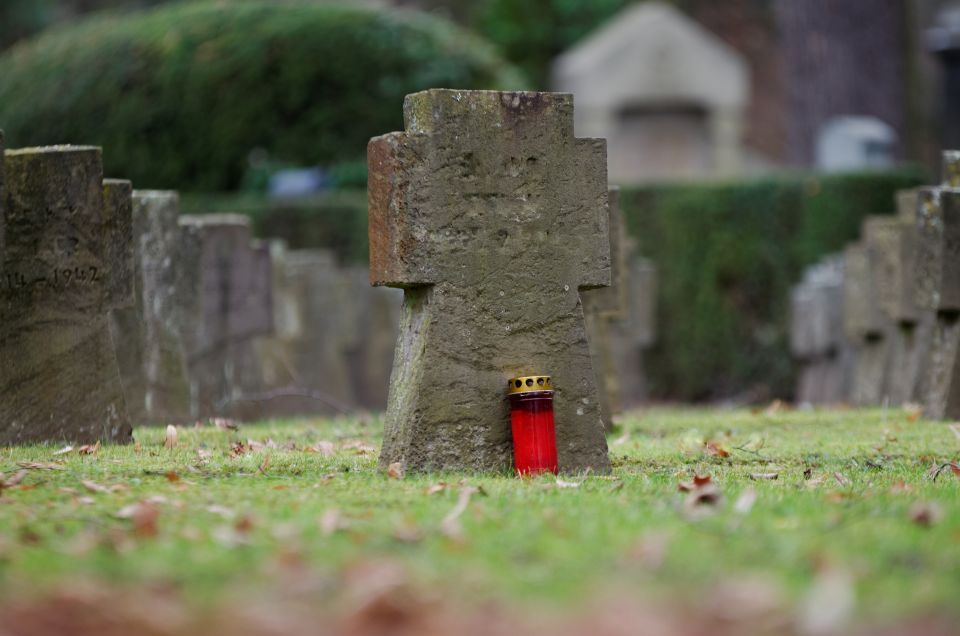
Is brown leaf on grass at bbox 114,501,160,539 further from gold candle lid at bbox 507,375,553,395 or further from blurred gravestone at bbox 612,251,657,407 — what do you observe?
blurred gravestone at bbox 612,251,657,407

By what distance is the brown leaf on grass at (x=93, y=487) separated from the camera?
6.72m

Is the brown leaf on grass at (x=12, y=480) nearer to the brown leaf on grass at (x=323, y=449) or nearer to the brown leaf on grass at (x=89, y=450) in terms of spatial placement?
the brown leaf on grass at (x=89, y=450)

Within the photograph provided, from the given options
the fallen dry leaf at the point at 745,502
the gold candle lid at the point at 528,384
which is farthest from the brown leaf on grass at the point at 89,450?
the fallen dry leaf at the point at 745,502

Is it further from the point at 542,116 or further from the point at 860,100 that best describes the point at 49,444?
the point at 860,100

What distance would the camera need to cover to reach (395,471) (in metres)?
7.51

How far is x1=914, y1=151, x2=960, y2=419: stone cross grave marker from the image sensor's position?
11.3m

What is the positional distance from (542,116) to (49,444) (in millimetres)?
3227

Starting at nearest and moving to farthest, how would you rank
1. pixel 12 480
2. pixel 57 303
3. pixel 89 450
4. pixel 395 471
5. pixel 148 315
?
pixel 12 480 → pixel 395 471 → pixel 89 450 → pixel 57 303 → pixel 148 315

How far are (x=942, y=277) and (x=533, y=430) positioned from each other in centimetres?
470

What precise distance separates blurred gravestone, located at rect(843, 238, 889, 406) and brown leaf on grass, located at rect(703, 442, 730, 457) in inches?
259

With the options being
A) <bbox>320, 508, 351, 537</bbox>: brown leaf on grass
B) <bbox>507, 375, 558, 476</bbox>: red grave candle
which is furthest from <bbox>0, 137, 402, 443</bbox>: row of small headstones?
<bbox>320, 508, 351, 537</bbox>: brown leaf on grass

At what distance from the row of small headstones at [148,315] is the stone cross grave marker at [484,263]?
2.19 meters

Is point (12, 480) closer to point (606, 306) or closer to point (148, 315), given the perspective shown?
point (606, 306)

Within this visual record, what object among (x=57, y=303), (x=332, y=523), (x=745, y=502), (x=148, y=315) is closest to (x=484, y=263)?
(x=745, y=502)
